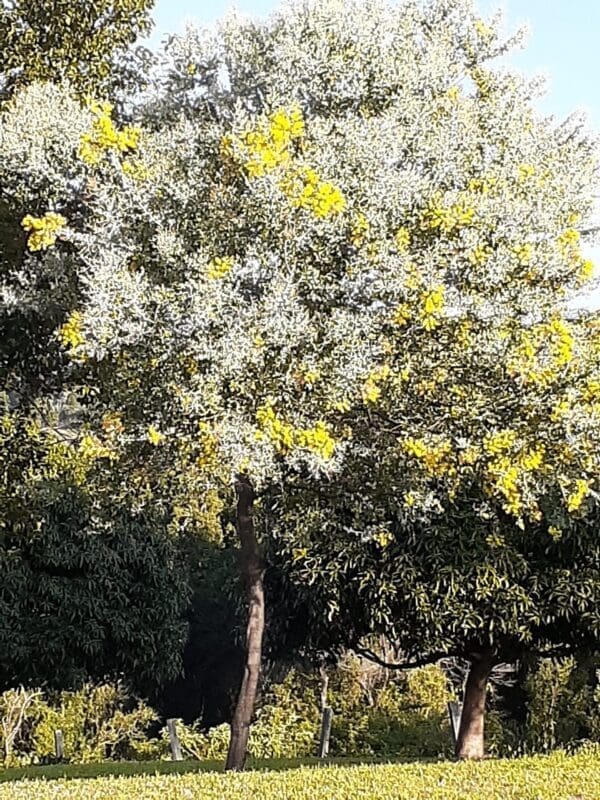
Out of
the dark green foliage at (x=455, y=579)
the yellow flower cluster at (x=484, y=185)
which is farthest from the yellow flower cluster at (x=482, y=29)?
the dark green foliage at (x=455, y=579)

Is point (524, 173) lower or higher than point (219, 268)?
higher

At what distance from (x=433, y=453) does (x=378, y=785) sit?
2019mm

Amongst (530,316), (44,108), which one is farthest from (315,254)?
(44,108)

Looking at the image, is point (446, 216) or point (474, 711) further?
point (474, 711)

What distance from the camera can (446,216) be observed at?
6.04m

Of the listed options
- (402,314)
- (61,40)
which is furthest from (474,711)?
(61,40)

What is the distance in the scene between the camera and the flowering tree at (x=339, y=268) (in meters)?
5.81

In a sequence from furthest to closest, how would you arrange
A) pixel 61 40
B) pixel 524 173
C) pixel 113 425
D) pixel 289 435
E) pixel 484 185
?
1. pixel 61 40
2. pixel 113 425
3. pixel 524 173
4. pixel 484 185
5. pixel 289 435

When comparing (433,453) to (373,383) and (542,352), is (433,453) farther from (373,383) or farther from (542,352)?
(542,352)

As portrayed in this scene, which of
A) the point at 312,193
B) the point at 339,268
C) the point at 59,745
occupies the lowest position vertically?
the point at 59,745

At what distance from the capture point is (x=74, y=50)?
7.95 meters

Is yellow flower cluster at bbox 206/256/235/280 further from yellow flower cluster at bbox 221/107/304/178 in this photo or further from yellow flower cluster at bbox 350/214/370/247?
yellow flower cluster at bbox 350/214/370/247

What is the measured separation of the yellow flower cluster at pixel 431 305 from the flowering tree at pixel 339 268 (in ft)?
0.05

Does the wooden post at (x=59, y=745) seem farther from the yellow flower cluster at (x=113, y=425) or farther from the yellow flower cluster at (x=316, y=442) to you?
the yellow flower cluster at (x=316, y=442)
